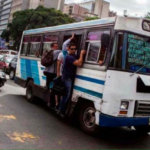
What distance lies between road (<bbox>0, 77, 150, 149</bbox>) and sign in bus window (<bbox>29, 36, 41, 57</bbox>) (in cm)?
226

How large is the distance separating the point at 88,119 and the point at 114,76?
1.39 m

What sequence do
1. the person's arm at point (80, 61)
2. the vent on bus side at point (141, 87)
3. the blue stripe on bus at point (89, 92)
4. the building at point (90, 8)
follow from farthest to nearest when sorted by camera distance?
1. the building at point (90, 8)
2. the person's arm at point (80, 61)
3. the blue stripe on bus at point (89, 92)
4. the vent on bus side at point (141, 87)

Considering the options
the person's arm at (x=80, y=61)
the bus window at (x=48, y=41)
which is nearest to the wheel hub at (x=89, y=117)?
the person's arm at (x=80, y=61)

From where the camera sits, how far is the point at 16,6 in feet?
317

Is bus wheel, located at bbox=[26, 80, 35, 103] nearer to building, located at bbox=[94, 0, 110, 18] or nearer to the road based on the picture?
the road

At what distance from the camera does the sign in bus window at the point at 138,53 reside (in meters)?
5.44

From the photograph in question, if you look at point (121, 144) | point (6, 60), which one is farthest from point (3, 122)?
point (6, 60)

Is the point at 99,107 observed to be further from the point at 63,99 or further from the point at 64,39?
the point at 64,39

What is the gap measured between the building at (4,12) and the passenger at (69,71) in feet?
331

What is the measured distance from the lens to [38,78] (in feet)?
28.9

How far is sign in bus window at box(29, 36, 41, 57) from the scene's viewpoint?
9.19 metres

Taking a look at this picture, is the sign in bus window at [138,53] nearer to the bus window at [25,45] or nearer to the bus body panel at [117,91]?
the bus body panel at [117,91]

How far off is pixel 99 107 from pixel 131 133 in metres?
1.93

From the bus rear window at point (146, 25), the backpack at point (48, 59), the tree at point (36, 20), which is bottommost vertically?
the backpack at point (48, 59)
